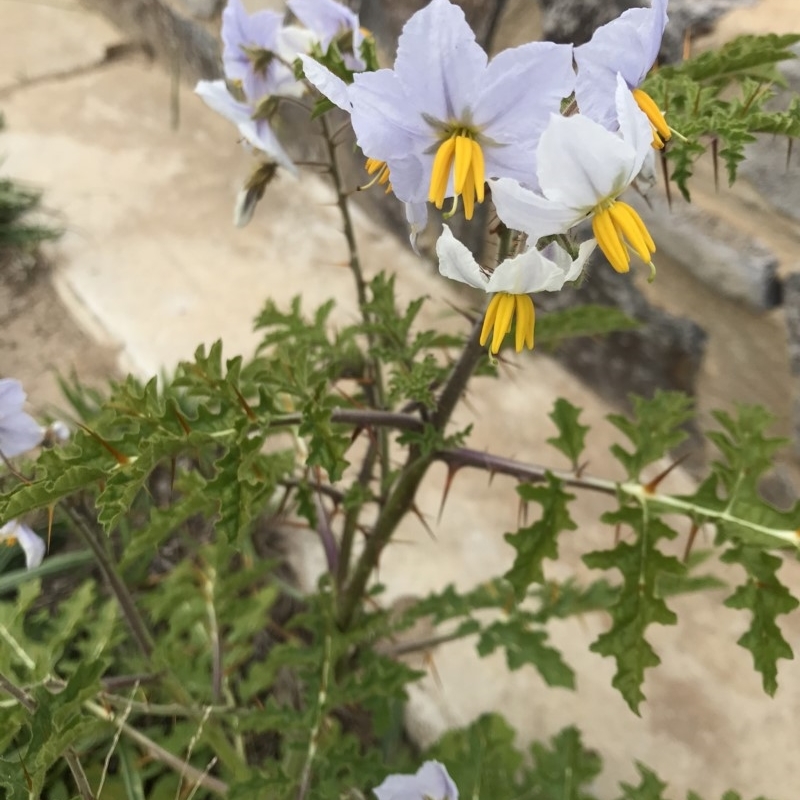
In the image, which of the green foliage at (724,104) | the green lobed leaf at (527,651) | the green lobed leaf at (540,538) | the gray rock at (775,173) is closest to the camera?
the green foliage at (724,104)

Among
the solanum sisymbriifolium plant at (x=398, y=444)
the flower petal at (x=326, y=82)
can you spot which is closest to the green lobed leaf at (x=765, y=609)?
the solanum sisymbriifolium plant at (x=398, y=444)

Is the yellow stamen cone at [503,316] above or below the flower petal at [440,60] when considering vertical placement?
below

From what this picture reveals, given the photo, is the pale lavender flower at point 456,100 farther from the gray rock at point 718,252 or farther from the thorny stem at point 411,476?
the gray rock at point 718,252

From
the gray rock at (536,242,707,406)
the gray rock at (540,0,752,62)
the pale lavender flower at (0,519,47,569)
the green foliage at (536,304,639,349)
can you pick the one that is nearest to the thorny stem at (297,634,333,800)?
the pale lavender flower at (0,519,47,569)

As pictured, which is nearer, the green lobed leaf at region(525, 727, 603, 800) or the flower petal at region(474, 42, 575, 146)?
the flower petal at region(474, 42, 575, 146)

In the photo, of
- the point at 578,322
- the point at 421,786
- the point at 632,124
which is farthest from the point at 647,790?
the point at 632,124

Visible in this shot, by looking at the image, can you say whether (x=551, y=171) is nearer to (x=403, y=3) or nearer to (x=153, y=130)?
(x=403, y=3)

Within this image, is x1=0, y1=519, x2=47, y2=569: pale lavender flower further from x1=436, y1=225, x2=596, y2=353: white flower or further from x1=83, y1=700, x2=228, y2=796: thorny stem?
x1=436, y1=225, x2=596, y2=353: white flower
